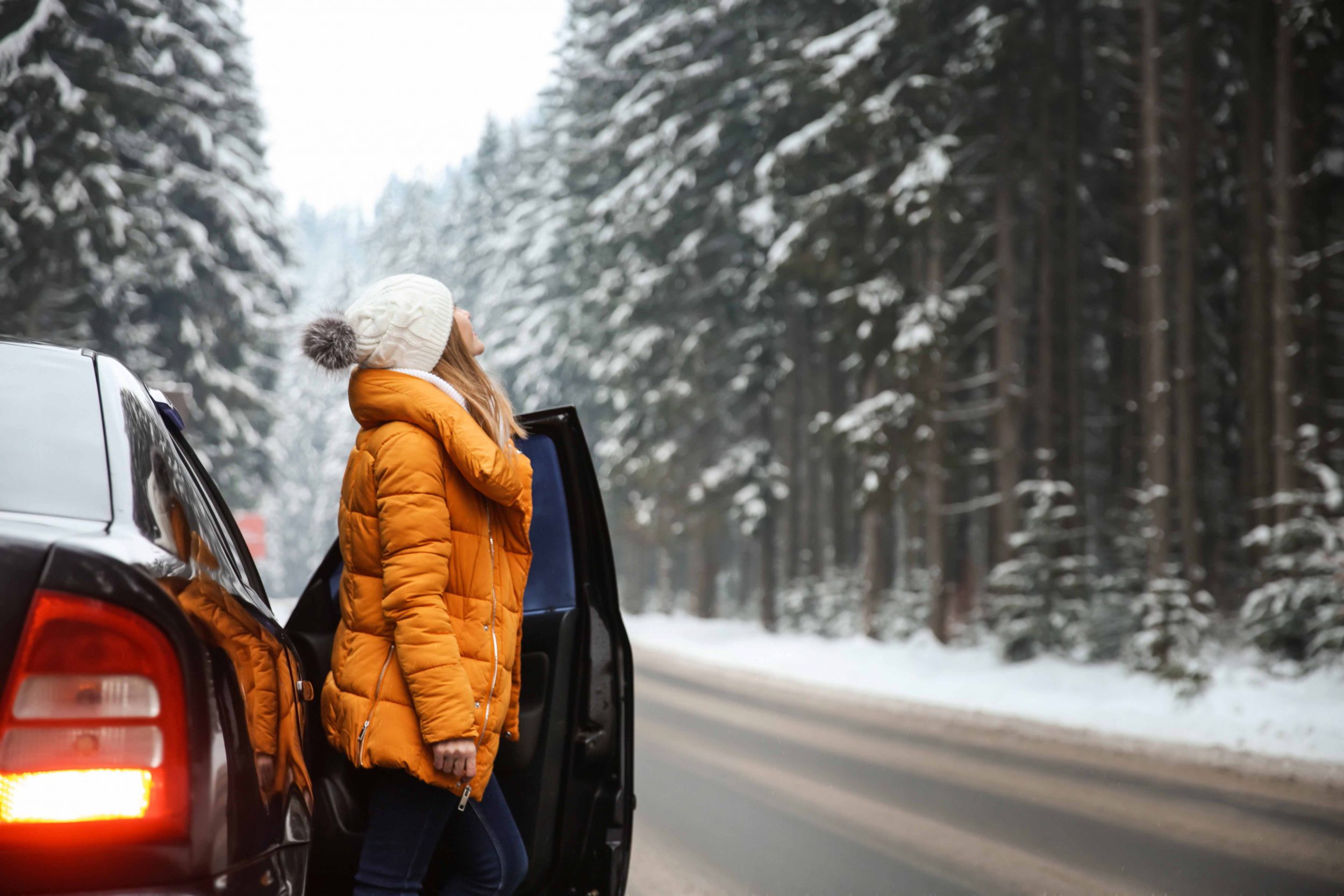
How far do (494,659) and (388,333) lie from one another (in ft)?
2.67

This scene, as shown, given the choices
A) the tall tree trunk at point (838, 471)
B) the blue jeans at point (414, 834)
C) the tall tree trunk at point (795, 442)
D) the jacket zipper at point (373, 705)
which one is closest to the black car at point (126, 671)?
the jacket zipper at point (373, 705)

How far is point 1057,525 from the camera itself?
16.3 metres

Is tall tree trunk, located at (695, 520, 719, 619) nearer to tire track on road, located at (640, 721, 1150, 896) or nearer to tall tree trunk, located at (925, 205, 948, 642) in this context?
tall tree trunk, located at (925, 205, 948, 642)

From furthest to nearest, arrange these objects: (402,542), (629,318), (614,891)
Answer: (629,318)
(614,891)
(402,542)

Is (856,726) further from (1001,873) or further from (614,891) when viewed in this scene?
(614,891)

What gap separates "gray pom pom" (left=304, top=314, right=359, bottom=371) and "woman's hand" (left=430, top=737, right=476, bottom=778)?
920 millimetres

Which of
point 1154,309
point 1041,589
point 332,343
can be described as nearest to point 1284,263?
point 1154,309

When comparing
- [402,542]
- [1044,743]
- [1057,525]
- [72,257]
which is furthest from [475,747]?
[72,257]

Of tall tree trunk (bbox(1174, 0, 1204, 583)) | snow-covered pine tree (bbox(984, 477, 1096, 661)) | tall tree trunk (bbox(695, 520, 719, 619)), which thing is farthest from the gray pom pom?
tall tree trunk (bbox(695, 520, 719, 619))

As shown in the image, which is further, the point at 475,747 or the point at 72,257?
the point at 72,257

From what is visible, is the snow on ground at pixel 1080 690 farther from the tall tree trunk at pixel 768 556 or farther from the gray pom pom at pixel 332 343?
the gray pom pom at pixel 332 343

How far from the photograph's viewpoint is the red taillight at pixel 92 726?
5.31ft

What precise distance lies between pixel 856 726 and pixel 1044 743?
1.86 meters

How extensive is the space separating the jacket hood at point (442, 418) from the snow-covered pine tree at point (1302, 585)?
12786 millimetres
